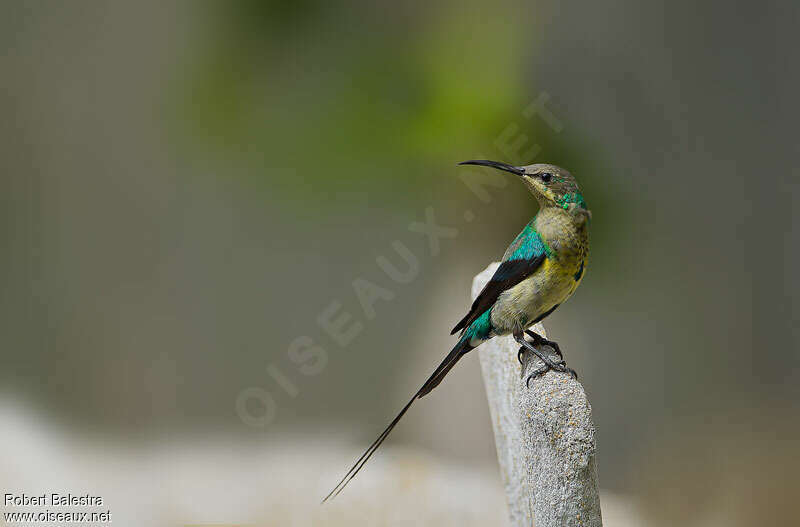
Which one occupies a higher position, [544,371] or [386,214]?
[544,371]

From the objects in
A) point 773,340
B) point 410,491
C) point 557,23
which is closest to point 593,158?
point 557,23

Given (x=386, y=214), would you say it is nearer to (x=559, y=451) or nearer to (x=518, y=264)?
(x=518, y=264)

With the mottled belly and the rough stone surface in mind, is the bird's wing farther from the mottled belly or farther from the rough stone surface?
the rough stone surface

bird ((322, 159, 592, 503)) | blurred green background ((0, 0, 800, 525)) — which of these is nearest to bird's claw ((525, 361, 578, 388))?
bird ((322, 159, 592, 503))

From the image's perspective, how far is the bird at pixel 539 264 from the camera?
1.32m

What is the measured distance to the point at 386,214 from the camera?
298 centimetres

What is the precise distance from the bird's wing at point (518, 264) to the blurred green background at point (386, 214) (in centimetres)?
153

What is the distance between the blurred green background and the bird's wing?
5.01 ft

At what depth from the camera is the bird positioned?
1.32 m

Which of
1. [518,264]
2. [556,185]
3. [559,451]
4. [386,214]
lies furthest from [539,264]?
[386,214]

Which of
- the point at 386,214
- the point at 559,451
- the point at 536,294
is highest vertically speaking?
the point at 536,294

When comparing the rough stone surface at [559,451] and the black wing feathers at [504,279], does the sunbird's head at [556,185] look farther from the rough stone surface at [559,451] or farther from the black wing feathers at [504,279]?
the rough stone surface at [559,451]

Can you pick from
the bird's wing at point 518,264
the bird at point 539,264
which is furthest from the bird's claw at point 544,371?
the bird's wing at point 518,264

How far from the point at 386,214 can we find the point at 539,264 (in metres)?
1.68
